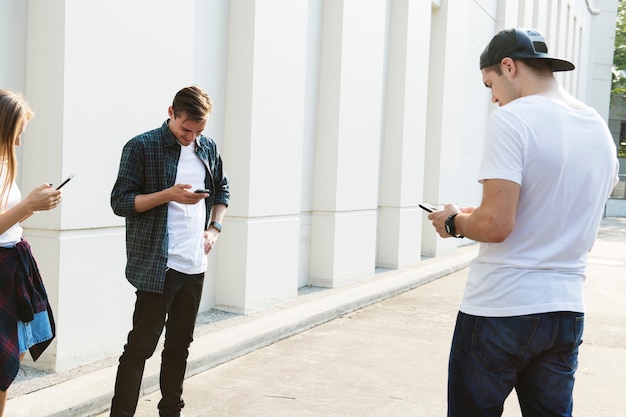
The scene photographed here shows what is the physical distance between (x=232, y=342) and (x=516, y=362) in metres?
4.07

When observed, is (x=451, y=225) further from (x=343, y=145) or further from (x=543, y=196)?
(x=343, y=145)

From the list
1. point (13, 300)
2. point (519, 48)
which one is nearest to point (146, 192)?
point (13, 300)

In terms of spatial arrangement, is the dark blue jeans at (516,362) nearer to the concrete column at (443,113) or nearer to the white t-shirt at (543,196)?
the white t-shirt at (543,196)

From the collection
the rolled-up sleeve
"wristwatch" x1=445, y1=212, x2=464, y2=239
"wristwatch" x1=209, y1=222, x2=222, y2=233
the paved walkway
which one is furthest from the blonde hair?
"wristwatch" x1=445, y1=212, x2=464, y2=239

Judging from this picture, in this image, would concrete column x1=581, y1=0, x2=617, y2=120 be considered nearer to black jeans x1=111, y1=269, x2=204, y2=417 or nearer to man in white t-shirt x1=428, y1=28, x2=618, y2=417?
black jeans x1=111, y1=269, x2=204, y2=417

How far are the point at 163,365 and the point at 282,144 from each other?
14.3 feet

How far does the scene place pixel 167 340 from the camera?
4.22m

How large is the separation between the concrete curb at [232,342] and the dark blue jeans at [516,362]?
9.02 ft

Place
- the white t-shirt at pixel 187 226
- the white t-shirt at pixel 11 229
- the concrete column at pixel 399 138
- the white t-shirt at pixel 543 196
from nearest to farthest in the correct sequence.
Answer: the white t-shirt at pixel 543 196, the white t-shirt at pixel 11 229, the white t-shirt at pixel 187 226, the concrete column at pixel 399 138

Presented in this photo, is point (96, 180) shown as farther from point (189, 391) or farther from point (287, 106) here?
point (287, 106)

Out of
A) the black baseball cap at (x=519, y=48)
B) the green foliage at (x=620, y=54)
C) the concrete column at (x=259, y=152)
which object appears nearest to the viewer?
the black baseball cap at (x=519, y=48)

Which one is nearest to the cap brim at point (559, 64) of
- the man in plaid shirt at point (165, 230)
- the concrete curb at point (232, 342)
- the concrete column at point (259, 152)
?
the man in plaid shirt at point (165, 230)

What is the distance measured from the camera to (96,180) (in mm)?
5484

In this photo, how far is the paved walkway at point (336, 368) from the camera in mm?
4910
